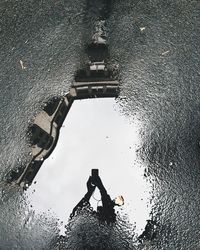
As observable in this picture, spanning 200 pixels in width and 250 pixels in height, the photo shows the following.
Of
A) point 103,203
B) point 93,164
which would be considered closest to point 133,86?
point 93,164

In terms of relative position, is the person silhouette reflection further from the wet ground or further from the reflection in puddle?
the wet ground

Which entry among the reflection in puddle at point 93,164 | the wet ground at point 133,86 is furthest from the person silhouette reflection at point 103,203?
the wet ground at point 133,86

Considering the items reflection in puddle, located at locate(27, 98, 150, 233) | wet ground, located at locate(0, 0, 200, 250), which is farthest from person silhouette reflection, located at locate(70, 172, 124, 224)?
wet ground, located at locate(0, 0, 200, 250)

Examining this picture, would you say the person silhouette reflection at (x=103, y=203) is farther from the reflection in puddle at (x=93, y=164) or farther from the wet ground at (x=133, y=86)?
the wet ground at (x=133, y=86)

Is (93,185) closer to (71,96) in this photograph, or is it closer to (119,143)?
(119,143)

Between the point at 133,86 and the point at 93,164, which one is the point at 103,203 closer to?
the point at 93,164

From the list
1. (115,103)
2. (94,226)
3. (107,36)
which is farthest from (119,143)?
(107,36)
